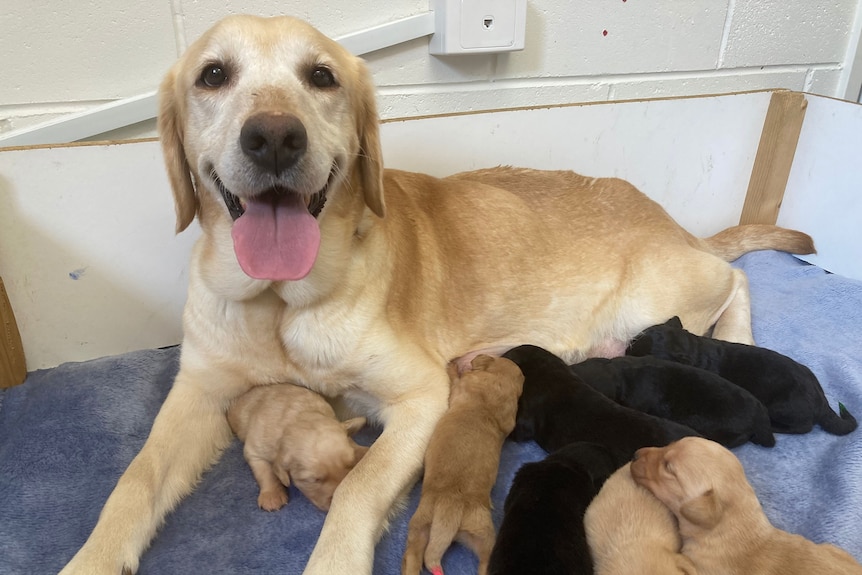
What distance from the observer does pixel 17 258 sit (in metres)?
2.46

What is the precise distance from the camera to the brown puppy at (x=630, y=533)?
146 cm

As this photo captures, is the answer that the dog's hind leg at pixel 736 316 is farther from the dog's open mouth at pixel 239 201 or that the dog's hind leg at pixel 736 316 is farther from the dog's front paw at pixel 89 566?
the dog's front paw at pixel 89 566

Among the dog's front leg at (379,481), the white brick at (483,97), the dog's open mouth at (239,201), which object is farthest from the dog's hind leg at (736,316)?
the dog's open mouth at (239,201)

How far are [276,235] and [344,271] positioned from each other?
0.99ft

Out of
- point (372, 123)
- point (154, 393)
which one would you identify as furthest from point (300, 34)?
point (154, 393)

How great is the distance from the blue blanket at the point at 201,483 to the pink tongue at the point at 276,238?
753 millimetres

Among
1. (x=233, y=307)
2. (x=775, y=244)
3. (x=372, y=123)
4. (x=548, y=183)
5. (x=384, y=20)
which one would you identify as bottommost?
(x=775, y=244)

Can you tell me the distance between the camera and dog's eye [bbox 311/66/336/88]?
5.94 feet

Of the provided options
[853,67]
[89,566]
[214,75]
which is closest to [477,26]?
[214,75]

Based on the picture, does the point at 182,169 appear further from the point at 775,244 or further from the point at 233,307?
the point at 775,244

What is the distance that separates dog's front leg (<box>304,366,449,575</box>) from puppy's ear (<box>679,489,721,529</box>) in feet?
2.53

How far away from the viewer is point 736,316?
2.83m

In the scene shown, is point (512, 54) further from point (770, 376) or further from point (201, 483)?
point (201, 483)

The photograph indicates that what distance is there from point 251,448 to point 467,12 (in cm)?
214
